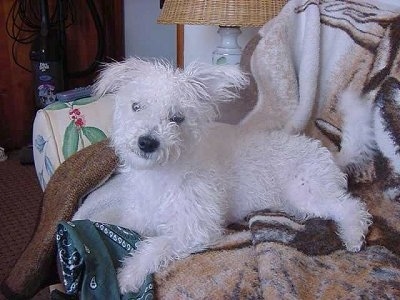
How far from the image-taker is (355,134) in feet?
3.88

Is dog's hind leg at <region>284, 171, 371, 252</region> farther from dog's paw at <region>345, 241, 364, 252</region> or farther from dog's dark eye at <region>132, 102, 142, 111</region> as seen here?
dog's dark eye at <region>132, 102, 142, 111</region>

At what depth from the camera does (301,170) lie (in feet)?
3.77

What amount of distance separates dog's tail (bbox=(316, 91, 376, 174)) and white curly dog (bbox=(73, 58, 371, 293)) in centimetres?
7

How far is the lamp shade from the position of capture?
1.35 meters

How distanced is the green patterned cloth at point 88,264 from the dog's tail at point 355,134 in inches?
25.4

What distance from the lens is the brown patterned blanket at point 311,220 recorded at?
82 centimetres

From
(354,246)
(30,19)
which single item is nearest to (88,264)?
(354,246)

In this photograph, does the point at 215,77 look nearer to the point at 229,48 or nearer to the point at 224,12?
the point at 224,12

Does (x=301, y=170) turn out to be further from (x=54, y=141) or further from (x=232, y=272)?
(x=54, y=141)

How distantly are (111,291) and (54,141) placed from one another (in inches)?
21.2

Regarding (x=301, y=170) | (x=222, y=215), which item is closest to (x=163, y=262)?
(x=222, y=215)

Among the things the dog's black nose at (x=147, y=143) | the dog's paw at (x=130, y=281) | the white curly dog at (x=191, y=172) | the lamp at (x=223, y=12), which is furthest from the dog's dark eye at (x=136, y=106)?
the lamp at (x=223, y=12)

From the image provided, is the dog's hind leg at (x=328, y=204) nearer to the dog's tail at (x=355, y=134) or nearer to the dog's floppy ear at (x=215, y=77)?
the dog's tail at (x=355, y=134)

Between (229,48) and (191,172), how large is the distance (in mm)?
656
